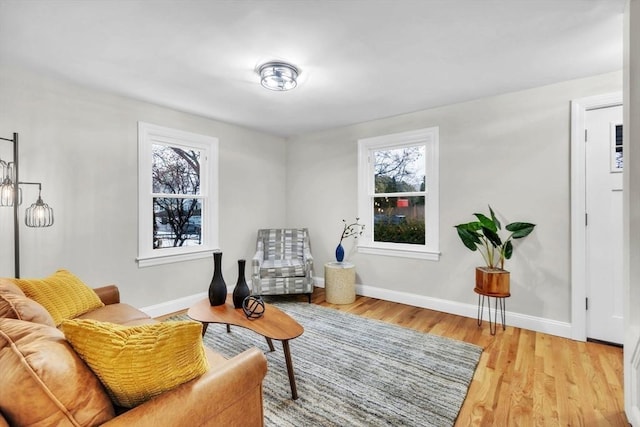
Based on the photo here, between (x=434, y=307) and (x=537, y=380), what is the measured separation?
138cm

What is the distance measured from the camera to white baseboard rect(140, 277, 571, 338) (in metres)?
A: 2.77

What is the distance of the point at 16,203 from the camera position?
2.18 meters

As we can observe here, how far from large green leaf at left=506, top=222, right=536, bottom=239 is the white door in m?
0.44

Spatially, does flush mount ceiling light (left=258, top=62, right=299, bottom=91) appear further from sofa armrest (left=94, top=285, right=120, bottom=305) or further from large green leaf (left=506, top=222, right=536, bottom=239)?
large green leaf (left=506, top=222, right=536, bottom=239)

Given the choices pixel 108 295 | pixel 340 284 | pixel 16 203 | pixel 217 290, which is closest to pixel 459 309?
pixel 340 284

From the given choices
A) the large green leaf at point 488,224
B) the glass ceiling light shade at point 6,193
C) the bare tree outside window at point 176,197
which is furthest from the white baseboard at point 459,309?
the glass ceiling light shade at point 6,193

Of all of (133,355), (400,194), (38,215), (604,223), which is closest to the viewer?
(133,355)

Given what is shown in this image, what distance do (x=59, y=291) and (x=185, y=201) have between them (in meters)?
1.81

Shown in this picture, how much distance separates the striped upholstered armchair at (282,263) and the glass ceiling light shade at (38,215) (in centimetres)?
195

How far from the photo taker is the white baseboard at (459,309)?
2748 mm

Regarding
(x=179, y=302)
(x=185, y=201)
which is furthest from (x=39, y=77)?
(x=179, y=302)

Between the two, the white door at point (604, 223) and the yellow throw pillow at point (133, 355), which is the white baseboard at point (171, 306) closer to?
the yellow throw pillow at point (133, 355)

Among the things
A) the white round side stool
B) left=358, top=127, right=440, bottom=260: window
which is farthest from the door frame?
the white round side stool

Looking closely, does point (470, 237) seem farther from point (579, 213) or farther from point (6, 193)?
point (6, 193)
